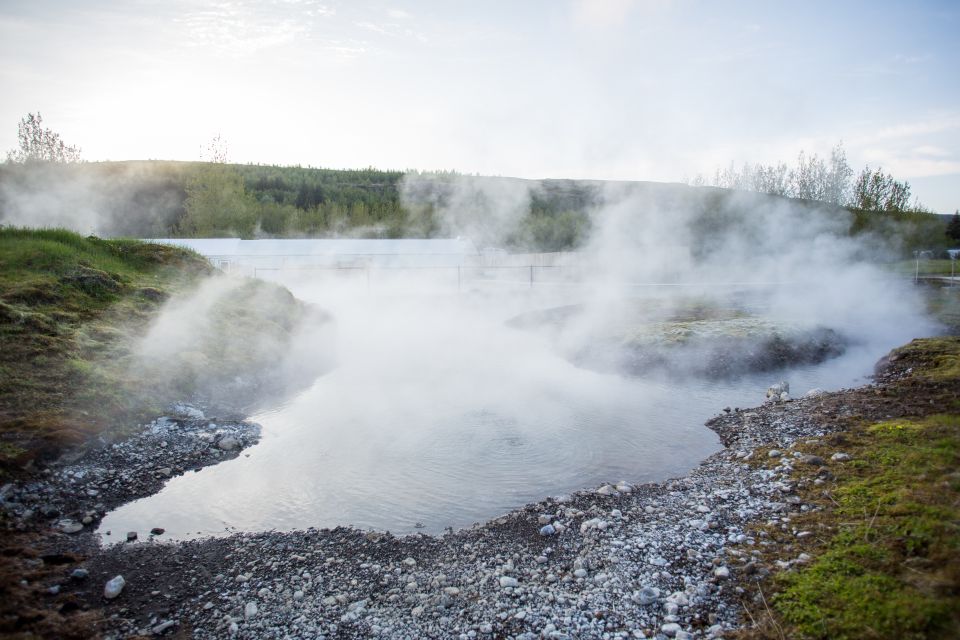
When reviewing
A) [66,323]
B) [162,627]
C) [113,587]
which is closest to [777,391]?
[162,627]

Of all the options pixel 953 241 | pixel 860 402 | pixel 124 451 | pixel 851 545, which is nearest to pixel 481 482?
pixel 851 545

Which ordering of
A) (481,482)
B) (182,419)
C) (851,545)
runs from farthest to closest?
(182,419), (481,482), (851,545)

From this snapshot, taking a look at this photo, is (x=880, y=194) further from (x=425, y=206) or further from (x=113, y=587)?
(x=113, y=587)

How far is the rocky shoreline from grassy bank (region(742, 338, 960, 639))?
0.67 feet

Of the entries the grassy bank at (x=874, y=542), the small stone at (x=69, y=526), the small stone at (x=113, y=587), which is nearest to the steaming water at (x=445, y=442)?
the small stone at (x=69, y=526)

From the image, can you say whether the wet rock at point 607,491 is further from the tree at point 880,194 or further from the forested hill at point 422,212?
the tree at point 880,194

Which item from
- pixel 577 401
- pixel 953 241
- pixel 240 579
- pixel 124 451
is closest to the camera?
pixel 240 579

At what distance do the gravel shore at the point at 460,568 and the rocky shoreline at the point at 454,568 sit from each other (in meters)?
0.02

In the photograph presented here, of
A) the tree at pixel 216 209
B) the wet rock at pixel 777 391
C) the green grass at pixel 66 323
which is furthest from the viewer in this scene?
the tree at pixel 216 209

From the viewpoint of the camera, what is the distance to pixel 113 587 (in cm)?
523

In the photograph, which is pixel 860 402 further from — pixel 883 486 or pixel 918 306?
pixel 918 306

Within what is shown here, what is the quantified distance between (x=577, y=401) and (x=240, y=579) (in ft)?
26.6

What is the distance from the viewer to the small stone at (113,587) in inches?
204

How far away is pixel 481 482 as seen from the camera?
7973 millimetres
